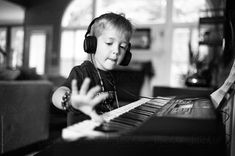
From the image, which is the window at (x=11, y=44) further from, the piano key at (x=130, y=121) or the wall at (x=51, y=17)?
the piano key at (x=130, y=121)

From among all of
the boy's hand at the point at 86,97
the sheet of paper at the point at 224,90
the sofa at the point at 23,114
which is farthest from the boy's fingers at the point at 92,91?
the sofa at the point at 23,114

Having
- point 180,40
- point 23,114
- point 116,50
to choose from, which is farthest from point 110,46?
point 23,114

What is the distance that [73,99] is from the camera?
0.24m

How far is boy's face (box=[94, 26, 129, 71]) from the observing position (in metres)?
0.32

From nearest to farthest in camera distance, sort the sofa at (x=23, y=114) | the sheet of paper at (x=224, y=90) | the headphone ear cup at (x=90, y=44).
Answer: the headphone ear cup at (x=90, y=44), the sheet of paper at (x=224, y=90), the sofa at (x=23, y=114)

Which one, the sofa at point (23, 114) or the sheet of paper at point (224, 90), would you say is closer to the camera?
the sheet of paper at point (224, 90)

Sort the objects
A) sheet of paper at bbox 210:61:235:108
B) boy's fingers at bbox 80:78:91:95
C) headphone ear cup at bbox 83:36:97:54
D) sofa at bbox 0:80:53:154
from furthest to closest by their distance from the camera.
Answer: sofa at bbox 0:80:53:154 → sheet of paper at bbox 210:61:235:108 → headphone ear cup at bbox 83:36:97:54 → boy's fingers at bbox 80:78:91:95

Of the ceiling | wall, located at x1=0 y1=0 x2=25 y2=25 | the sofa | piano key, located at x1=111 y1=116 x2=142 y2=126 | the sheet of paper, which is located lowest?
the sofa

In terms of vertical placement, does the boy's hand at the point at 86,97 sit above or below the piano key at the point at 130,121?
above

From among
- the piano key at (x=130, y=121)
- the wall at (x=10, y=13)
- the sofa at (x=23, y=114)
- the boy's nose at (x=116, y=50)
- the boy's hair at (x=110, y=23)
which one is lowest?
the sofa at (x=23, y=114)

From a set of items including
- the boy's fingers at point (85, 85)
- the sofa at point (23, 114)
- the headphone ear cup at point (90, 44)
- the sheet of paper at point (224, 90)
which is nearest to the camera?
the boy's fingers at point (85, 85)

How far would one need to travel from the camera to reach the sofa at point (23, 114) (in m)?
1.10

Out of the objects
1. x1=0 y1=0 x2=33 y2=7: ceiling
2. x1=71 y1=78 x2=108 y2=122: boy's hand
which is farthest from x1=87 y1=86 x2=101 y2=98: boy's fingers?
x1=0 y1=0 x2=33 y2=7: ceiling

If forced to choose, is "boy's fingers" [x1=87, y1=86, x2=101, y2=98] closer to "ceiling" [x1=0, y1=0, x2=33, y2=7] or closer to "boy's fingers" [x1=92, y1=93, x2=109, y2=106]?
"boy's fingers" [x1=92, y1=93, x2=109, y2=106]
